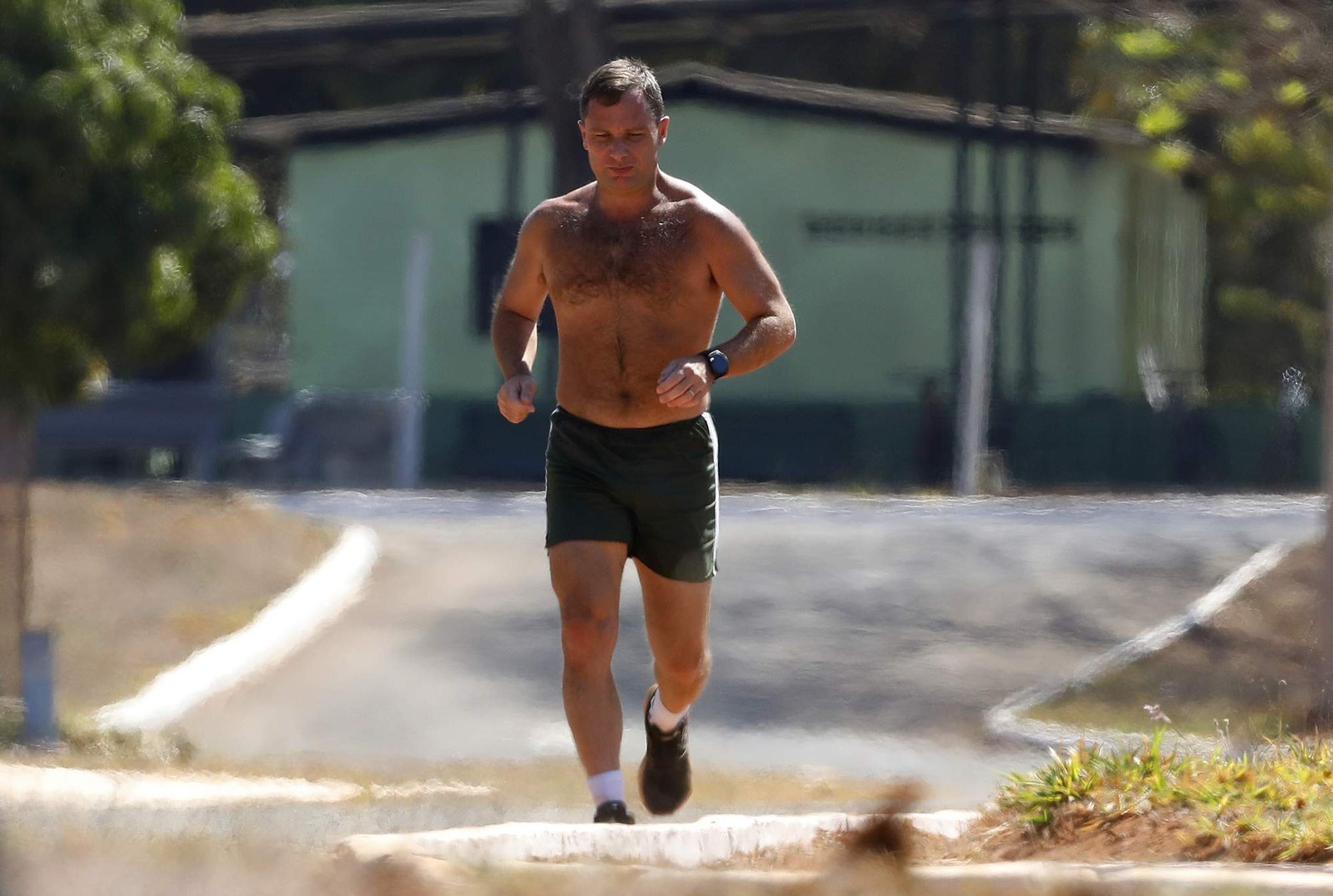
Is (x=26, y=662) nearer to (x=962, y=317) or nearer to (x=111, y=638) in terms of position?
(x=111, y=638)

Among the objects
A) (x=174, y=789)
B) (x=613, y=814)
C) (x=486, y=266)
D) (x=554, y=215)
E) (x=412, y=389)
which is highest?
(x=554, y=215)

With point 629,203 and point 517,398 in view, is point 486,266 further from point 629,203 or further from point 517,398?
point 517,398

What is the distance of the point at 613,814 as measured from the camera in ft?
20.5

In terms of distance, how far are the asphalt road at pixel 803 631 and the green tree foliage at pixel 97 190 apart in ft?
6.71

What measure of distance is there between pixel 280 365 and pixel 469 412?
15523 mm

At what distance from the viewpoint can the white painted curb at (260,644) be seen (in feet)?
37.6

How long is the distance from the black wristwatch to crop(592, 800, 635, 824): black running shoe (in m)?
1.21

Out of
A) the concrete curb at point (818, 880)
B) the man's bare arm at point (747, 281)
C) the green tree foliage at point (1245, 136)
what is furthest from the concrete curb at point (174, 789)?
the green tree foliage at point (1245, 136)

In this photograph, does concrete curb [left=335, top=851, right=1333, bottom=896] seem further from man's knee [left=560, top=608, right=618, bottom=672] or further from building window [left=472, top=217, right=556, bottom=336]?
building window [left=472, top=217, right=556, bottom=336]

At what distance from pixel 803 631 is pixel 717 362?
7.57 metres

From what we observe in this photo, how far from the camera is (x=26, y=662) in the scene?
10133mm

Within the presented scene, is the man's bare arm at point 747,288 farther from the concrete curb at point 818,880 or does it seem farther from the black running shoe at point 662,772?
the concrete curb at point 818,880

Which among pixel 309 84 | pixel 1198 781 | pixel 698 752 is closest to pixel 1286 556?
pixel 698 752

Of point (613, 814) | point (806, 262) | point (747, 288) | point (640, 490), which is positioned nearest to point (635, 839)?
point (613, 814)
